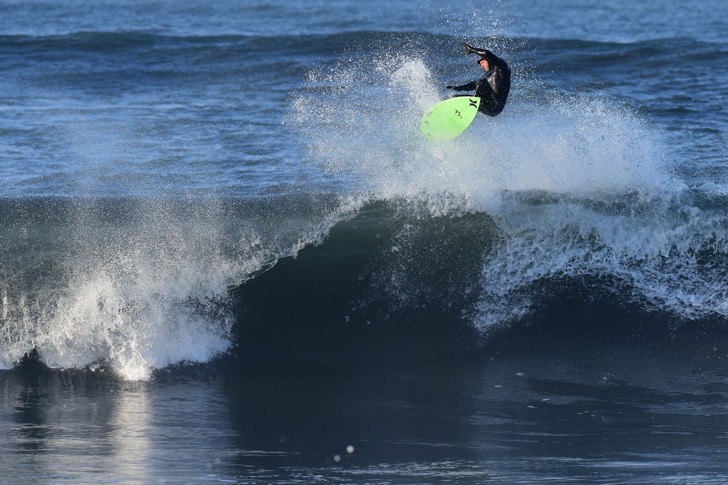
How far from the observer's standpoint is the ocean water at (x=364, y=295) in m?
8.46

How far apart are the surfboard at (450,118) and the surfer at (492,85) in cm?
27

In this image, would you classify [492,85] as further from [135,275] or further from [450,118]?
[135,275]

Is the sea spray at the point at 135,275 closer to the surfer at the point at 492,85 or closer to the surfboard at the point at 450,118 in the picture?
the surfboard at the point at 450,118

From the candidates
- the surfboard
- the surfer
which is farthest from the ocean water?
the surfer

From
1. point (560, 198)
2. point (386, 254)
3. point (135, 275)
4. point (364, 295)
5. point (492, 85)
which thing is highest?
point (492, 85)

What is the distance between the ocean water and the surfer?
5.36 ft

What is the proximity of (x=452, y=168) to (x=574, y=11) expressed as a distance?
25898mm

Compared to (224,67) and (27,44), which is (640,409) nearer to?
(224,67)

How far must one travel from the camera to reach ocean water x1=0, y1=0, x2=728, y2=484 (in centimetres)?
846

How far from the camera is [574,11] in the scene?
36.9 m

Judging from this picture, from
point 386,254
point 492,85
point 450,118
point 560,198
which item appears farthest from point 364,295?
point 560,198

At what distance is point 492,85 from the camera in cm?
1121

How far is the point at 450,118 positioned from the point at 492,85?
3.55 ft

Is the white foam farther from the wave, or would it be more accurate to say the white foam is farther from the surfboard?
the surfboard
